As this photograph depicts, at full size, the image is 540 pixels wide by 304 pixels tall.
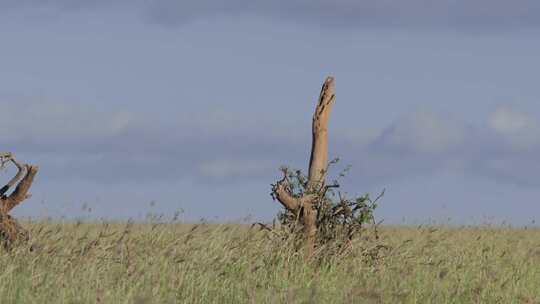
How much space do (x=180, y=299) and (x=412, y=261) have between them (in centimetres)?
574

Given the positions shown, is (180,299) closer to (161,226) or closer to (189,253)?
(189,253)

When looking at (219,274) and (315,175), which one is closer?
(219,274)

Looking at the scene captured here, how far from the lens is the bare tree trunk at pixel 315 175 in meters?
15.5

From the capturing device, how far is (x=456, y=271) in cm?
1516

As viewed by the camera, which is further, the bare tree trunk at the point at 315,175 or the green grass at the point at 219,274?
the bare tree trunk at the point at 315,175

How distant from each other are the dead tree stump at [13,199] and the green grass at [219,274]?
30 cm

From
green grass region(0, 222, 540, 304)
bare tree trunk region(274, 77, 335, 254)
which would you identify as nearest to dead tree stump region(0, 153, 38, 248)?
green grass region(0, 222, 540, 304)

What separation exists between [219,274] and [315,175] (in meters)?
4.79

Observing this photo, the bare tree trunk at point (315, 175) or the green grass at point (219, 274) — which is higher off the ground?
Result: the bare tree trunk at point (315, 175)

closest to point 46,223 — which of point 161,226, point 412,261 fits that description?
point 161,226

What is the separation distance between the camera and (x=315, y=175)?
15.8m

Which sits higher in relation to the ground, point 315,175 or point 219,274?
point 315,175

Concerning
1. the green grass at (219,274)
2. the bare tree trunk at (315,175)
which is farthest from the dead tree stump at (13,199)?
the bare tree trunk at (315,175)

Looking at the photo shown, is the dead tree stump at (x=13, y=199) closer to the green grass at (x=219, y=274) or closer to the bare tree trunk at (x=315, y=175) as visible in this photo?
the green grass at (x=219, y=274)
